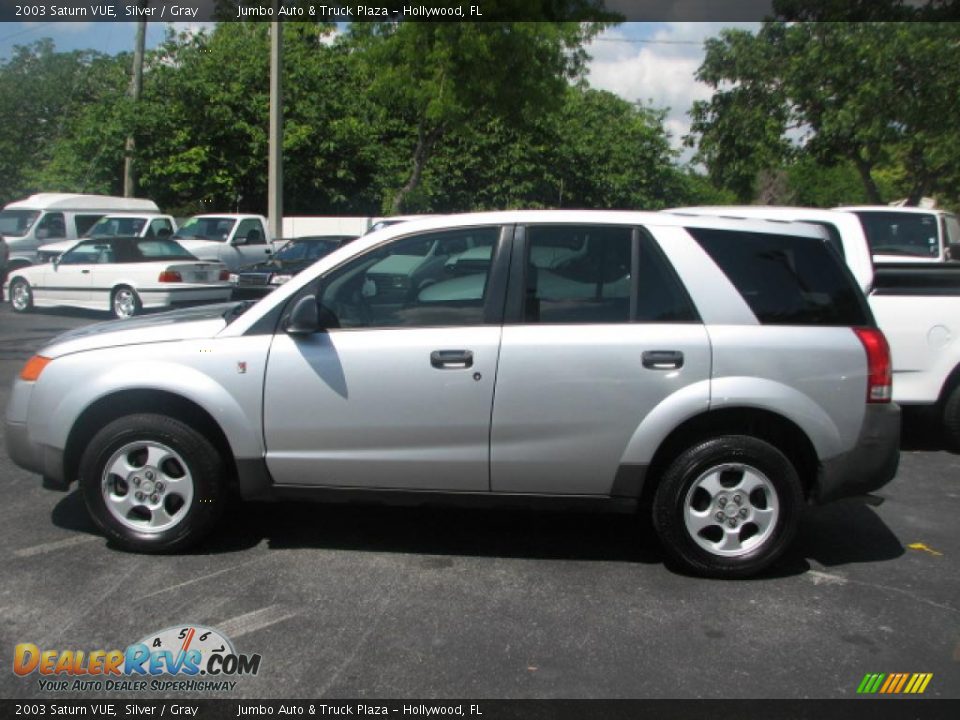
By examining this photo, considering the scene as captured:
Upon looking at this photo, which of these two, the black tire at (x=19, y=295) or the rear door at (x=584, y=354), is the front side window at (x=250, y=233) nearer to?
the black tire at (x=19, y=295)

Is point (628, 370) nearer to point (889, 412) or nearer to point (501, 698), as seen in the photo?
point (889, 412)

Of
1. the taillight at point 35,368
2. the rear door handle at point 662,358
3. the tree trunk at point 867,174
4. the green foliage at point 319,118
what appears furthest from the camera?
the green foliage at point 319,118

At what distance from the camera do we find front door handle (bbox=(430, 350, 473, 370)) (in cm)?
448

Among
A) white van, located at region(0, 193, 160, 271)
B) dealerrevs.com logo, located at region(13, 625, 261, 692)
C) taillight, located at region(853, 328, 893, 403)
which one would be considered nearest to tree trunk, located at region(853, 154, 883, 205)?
white van, located at region(0, 193, 160, 271)

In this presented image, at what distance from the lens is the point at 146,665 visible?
3.66 meters

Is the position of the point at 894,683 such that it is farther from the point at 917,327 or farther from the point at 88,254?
the point at 88,254

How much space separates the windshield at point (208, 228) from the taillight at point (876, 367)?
56.0ft

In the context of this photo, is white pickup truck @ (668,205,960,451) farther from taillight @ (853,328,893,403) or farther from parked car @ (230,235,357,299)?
parked car @ (230,235,357,299)

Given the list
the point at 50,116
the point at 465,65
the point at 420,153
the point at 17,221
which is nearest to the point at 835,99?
the point at 465,65

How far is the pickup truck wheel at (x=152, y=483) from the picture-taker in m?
4.64

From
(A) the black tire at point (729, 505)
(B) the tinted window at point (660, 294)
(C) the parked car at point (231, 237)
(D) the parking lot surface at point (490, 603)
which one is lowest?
(D) the parking lot surface at point (490, 603)
